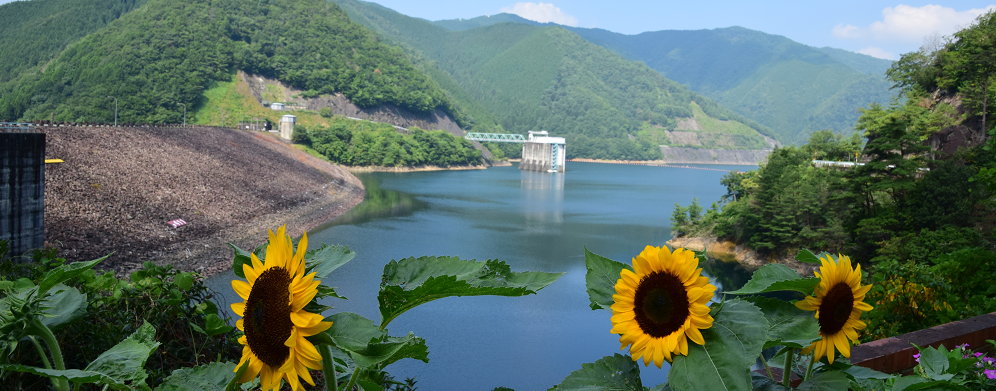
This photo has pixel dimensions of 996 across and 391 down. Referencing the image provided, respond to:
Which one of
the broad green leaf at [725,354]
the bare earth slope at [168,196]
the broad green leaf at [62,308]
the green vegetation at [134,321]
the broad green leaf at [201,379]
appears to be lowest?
the bare earth slope at [168,196]

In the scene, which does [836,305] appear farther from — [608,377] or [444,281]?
[444,281]

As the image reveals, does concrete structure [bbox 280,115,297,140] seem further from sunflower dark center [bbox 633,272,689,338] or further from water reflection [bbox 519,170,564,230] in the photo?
sunflower dark center [bbox 633,272,689,338]

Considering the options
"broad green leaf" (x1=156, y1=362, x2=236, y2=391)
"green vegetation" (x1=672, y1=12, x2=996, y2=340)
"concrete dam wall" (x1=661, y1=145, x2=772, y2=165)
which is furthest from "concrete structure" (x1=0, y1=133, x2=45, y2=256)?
"concrete dam wall" (x1=661, y1=145, x2=772, y2=165)

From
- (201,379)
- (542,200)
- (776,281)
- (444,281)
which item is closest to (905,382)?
(776,281)

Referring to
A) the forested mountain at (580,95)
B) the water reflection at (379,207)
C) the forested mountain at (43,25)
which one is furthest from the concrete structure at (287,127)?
the forested mountain at (580,95)

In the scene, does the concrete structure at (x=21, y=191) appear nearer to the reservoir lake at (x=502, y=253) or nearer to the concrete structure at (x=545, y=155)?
the reservoir lake at (x=502, y=253)

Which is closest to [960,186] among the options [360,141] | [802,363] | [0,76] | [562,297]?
[562,297]
